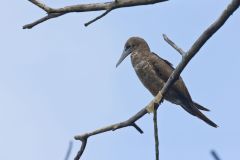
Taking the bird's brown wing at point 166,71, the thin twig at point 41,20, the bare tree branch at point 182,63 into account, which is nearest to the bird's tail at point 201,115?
the bird's brown wing at point 166,71

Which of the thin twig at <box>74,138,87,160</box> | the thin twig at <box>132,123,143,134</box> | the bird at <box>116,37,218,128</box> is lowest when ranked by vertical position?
the bird at <box>116,37,218,128</box>

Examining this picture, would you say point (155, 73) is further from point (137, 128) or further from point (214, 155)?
point (214, 155)

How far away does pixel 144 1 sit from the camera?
3582 millimetres

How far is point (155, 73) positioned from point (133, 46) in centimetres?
94

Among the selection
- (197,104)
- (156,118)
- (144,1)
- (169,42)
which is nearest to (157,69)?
(197,104)

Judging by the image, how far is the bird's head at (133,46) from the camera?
8.22 m

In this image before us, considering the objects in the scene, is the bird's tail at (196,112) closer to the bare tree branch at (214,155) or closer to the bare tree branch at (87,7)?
the bare tree branch at (87,7)

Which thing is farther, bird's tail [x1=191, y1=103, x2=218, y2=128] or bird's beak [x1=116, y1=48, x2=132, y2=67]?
bird's beak [x1=116, y1=48, x2=132, y2=67]

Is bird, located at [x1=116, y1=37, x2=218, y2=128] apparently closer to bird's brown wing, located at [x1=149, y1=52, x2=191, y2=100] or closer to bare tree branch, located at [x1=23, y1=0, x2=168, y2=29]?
bird's brown wing, located at [x1=149, y1=52, x2=191, y2=100]

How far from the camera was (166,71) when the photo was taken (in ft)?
24.5

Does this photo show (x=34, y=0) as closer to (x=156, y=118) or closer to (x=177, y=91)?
(x=156, y=118)

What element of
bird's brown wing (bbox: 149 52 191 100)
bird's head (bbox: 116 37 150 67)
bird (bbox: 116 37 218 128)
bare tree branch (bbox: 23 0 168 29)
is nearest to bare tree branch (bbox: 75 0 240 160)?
bare tree branch (bbox: 23 0 168 29)

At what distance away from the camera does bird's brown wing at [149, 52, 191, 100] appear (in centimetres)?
717

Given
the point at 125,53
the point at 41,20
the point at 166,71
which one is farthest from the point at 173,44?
the point at 125,53
